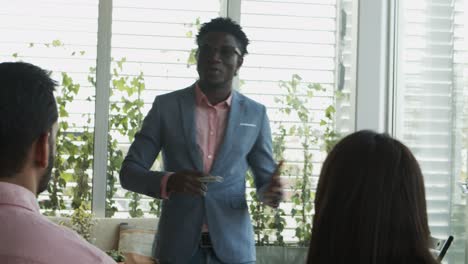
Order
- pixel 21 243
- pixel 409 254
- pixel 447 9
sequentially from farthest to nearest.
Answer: pixel 447 9
pixel 409 254
pixel 21 243

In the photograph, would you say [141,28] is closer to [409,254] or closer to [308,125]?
[308,125]

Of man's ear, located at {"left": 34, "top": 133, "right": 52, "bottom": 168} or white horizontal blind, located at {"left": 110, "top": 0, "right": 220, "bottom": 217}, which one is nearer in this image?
man's ear, located at {"left": 34, "top": 133, "right": 52, "bottom": 168}

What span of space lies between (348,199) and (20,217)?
0.58 meters

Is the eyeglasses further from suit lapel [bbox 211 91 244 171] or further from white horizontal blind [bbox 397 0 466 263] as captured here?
white horizontal blind [bbox 397 0 466 263]

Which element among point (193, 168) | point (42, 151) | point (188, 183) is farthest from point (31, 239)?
point (193, 168)

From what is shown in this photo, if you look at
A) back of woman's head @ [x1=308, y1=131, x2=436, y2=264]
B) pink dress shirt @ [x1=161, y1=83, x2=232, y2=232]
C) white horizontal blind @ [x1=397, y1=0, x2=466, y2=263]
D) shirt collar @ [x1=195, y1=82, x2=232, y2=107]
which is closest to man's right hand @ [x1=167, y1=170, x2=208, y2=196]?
pink dress shirt @ [x1=161, y1=83, x2=232, y2=232]

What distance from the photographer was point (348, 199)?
1.40 m

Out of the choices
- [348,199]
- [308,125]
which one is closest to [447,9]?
[308,125]

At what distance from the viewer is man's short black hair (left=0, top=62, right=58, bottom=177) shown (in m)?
1.32

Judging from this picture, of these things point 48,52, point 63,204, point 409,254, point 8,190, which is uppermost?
point 48,52

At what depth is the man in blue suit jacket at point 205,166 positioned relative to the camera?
2.81 m

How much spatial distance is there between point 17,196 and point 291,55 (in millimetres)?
4795

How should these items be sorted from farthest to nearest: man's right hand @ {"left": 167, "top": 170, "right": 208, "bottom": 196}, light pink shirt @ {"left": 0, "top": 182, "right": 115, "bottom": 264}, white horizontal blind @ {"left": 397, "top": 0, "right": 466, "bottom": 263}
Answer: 1. white horizontal blind @ {"left": 397, "top": 0, "right": 466, "bottom": 263}
2. man's right hand @ {"left": 167, "top": 170, "right": 208, "bottom": 196}
3. light pink shirt @ {"left": 0, "top": 182, "right": 115, "bottom": 264}

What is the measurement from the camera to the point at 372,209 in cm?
138
